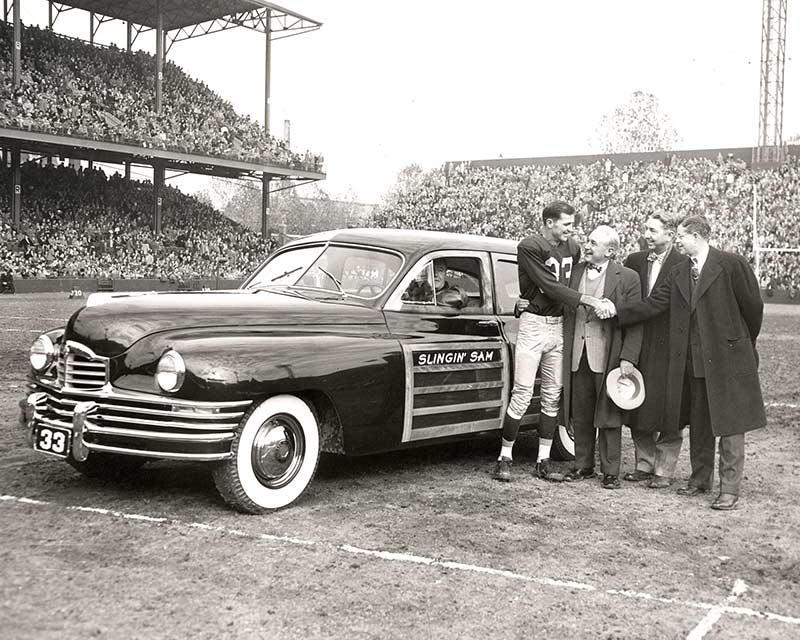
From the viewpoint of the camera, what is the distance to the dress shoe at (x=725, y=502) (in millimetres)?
5500

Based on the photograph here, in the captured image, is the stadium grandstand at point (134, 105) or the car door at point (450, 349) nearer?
the car door at point (450, 349)

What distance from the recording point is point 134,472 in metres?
5.93

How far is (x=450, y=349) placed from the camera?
19.6 feet

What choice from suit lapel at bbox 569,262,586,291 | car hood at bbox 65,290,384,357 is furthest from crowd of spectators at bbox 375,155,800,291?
car hood at bbox 65,290,384,357

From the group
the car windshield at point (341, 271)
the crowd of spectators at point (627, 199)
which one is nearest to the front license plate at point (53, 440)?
the car windshield at point (341, 271)

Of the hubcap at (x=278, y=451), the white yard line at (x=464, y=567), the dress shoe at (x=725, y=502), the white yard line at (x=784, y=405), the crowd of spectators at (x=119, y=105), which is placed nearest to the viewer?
the white yard line at (x=464, y=567)

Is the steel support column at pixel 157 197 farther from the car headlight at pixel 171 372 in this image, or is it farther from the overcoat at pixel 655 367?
the car headlight at pixel 171 372

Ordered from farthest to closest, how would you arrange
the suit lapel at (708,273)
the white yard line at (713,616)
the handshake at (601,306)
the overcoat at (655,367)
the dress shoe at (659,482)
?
the dress shoe at (659,482) → the overcoat at (655,367) → the handshake at (601,306) → the suit lapel at (708,273) → the white yard line at (713,616)

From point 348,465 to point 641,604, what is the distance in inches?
118

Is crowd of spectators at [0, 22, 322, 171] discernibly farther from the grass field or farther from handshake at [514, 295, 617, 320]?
handshake at [514, 295, 617, 320]

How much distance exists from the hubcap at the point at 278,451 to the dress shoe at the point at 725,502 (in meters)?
2.62

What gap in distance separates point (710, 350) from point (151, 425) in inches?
138

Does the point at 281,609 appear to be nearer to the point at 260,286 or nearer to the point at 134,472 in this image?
the point at 134,472

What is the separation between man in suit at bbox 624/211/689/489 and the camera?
19.6ft
